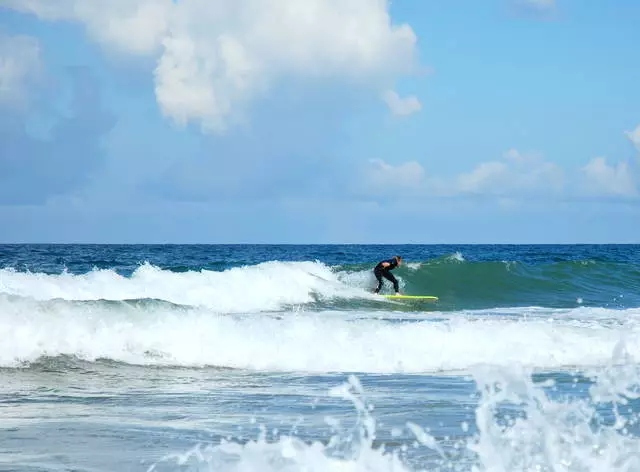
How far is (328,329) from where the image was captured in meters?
13.1

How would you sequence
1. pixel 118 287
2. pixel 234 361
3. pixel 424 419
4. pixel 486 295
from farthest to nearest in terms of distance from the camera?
pixel 486 295 → pixel 118 287 → pixel 234 361 → pixel 424 419

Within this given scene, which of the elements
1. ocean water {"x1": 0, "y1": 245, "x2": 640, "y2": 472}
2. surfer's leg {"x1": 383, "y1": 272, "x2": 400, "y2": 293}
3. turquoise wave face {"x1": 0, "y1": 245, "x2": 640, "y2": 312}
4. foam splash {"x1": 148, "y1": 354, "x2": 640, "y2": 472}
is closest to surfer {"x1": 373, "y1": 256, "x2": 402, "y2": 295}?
surfer's leg {"x1": 383, "y1": 272, "x2": 400, "y2": 293}

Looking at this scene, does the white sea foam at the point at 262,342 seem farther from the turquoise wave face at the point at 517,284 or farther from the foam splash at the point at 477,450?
the turquoise wave face at the point at 517,284

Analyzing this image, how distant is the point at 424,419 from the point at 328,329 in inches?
220

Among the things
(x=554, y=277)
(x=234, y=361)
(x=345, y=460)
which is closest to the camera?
(x=345, y=460)

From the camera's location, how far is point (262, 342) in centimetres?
1227

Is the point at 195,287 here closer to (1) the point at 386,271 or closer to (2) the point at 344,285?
(1) the point at 386,271

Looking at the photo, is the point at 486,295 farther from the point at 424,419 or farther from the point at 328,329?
the point at 424,419

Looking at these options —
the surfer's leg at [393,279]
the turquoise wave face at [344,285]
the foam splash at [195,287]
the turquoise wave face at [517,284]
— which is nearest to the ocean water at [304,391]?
the foam splash at [195,287]

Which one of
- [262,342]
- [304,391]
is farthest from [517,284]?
[304,391]

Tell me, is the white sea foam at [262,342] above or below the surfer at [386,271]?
below

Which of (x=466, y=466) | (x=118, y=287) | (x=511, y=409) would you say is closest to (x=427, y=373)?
(x=511, y=409)

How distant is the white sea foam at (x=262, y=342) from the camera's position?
11656mm

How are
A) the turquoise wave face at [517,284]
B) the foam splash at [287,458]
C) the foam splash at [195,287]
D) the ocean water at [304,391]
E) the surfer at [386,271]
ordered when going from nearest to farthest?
the foam splash at [287,458] → the ocean water at [304,391] → the foam splash at [195,287] → the surfer at [386,271] → the turquoise wave face at [517,284]
